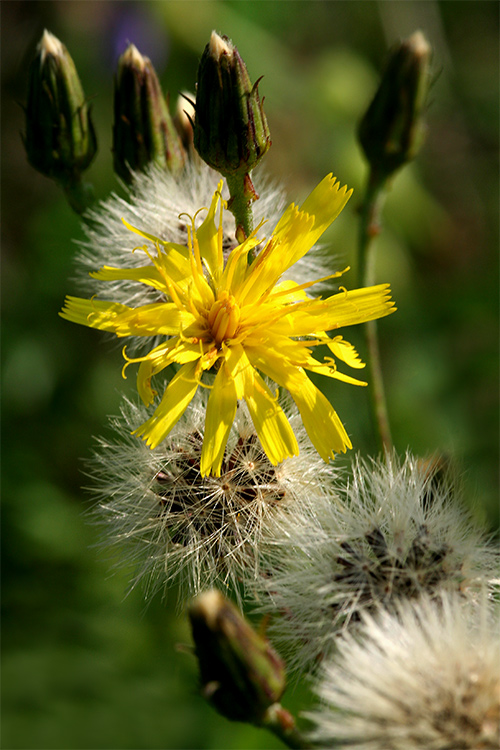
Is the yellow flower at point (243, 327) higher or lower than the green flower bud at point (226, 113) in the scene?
lower

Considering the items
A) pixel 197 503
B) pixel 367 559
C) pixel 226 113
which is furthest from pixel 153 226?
pixel 367 559

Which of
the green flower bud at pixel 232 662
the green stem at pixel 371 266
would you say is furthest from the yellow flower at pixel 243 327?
the green stem at pixel 371 266

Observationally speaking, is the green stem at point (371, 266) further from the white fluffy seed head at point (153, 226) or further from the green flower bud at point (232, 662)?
the green flower bud at point (232, 662)

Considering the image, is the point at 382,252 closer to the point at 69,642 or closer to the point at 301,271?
the point at 301,271

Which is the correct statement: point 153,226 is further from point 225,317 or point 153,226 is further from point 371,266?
point 371,266

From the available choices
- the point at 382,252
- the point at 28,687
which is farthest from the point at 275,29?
the point at 28,687

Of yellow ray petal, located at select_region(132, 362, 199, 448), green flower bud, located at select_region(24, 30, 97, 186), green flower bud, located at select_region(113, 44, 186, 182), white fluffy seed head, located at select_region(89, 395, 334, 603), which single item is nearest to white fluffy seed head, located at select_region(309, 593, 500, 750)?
white fluffy seed head, located at select_region(89, 395, 334, 603)

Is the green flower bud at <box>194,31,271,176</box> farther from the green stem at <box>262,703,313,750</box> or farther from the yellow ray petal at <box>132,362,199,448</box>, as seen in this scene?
the green stem at <box>262,703,313,750</box>

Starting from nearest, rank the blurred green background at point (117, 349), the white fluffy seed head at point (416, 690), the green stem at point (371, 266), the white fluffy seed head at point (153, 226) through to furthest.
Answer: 1. the white fluffy seed head at point (416, 690)
2. the white fluffy seed head at point (153, 226)
3. the green stem at point (371, 266)
4. the blurred green background at point (117, 349)
